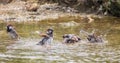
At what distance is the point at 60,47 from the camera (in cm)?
2223

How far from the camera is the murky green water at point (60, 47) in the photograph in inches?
742

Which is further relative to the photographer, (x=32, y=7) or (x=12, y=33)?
(x=32, y=7)

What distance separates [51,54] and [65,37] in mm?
4203

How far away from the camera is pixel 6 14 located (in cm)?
3788

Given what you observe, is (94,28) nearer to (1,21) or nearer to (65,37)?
(65,37)

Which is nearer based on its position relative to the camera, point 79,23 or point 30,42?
point 30,42

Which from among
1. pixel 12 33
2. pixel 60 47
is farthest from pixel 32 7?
pixel 60 47

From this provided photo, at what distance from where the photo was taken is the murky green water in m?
18.9

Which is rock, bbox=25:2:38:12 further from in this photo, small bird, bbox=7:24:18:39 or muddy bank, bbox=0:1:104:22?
small bird, bbox=7:24:18:39

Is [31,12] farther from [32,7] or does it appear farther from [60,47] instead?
[60,47]

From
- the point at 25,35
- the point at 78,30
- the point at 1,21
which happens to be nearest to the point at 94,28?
the point at 78,30

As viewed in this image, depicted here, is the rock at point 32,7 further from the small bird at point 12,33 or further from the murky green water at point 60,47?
the small bird at point 12,33

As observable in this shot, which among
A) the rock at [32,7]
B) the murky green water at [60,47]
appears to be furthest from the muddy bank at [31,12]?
the murky green water at [60,47]

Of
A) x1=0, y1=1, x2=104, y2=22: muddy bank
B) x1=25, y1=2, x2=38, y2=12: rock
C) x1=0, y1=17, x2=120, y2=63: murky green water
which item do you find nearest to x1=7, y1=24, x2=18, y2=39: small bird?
x1=0, y1=17, x2=120, y2=63: murky green water
